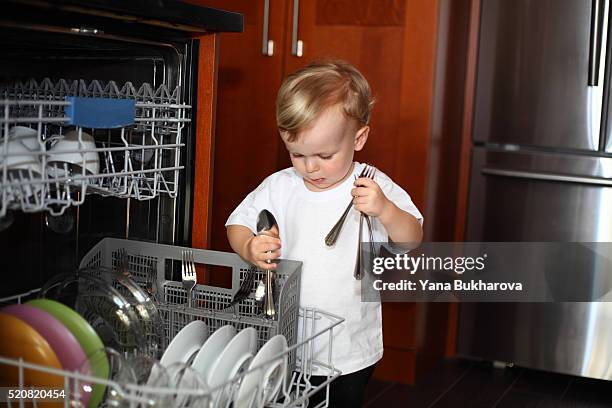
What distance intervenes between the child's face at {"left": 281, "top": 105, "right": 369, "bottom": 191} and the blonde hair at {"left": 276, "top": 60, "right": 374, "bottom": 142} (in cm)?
1

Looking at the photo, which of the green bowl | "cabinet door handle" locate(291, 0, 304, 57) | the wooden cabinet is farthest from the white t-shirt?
"cabinet door handle" locate(291, 0, 304, 57)

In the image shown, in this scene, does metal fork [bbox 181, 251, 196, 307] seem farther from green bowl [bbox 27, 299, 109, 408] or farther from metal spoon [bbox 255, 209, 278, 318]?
green bowl [bbox 27, 299, 109, 408]

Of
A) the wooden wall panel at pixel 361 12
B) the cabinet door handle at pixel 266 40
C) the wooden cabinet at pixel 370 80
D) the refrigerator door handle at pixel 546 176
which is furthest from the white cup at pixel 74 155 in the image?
the refrigerator door handle at pixel 546 176

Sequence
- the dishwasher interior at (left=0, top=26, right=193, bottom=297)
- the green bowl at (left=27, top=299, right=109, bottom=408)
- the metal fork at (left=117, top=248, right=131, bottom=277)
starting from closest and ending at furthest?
the green bowl at (left=27, top=299, right=109, bottom=408)
the dishwasher interior at (left=0, top=26, right=193, bottom=297)
the metal fork at (left=117, top=248, right=131, bottom=277)

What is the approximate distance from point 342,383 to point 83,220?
531 mm

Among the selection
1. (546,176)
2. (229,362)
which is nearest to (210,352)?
(229,362)

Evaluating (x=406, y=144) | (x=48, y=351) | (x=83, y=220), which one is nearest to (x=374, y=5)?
(x=406, y=144)

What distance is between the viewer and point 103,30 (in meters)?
1.10

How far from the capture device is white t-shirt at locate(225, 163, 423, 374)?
4.42 ft

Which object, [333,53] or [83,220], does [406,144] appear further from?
[83,220]

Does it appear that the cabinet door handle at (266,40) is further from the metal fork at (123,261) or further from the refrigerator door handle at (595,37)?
the metal fork at (123,261)

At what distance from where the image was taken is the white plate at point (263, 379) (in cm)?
103

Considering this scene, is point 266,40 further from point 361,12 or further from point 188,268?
point 188,268

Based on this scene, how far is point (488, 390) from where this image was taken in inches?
92.2
